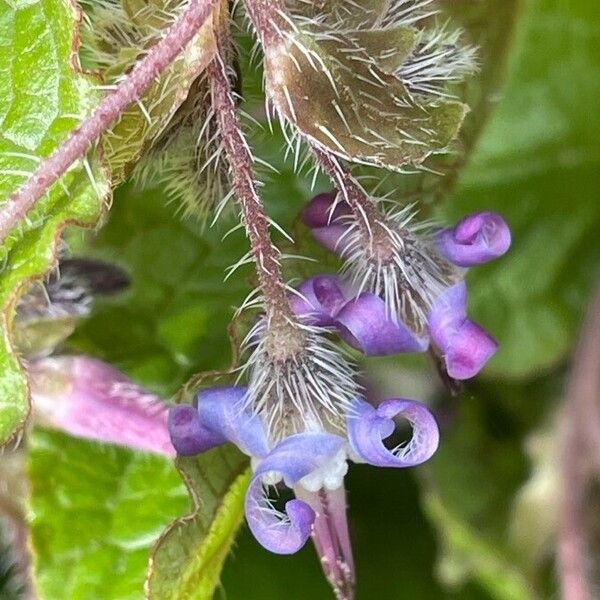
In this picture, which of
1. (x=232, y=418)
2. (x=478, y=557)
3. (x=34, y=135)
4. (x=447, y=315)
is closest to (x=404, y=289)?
(x=447, y=315)

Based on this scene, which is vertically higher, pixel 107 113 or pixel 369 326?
pixel 107 113

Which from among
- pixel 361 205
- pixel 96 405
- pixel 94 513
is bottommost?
pixel 94 513


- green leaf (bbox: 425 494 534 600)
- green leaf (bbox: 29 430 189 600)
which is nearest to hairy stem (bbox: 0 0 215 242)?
green leaf (bbox: 29 430 189 600)

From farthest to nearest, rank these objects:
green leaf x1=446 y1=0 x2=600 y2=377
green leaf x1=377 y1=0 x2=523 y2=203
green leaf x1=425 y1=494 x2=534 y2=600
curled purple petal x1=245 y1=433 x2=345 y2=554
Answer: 1. green leaf x1=446 y1=0 x2=600 y2=377
2. green leaf x1=425 y1=494 x2=534 y2=600
3. green leaf x1=377 y1=0 x2=523 y2=203
4. curled purple petal x1=245 y1=433 x2=345 y2=554

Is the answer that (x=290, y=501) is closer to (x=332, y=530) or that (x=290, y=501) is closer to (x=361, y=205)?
(x=332, y=530)

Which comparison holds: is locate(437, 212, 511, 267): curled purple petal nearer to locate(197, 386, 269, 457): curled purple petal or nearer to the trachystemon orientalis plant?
the trachystemon orientalis plant

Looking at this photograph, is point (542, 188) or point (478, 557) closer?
point (478, 557)

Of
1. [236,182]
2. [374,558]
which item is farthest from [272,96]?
[374,558]
